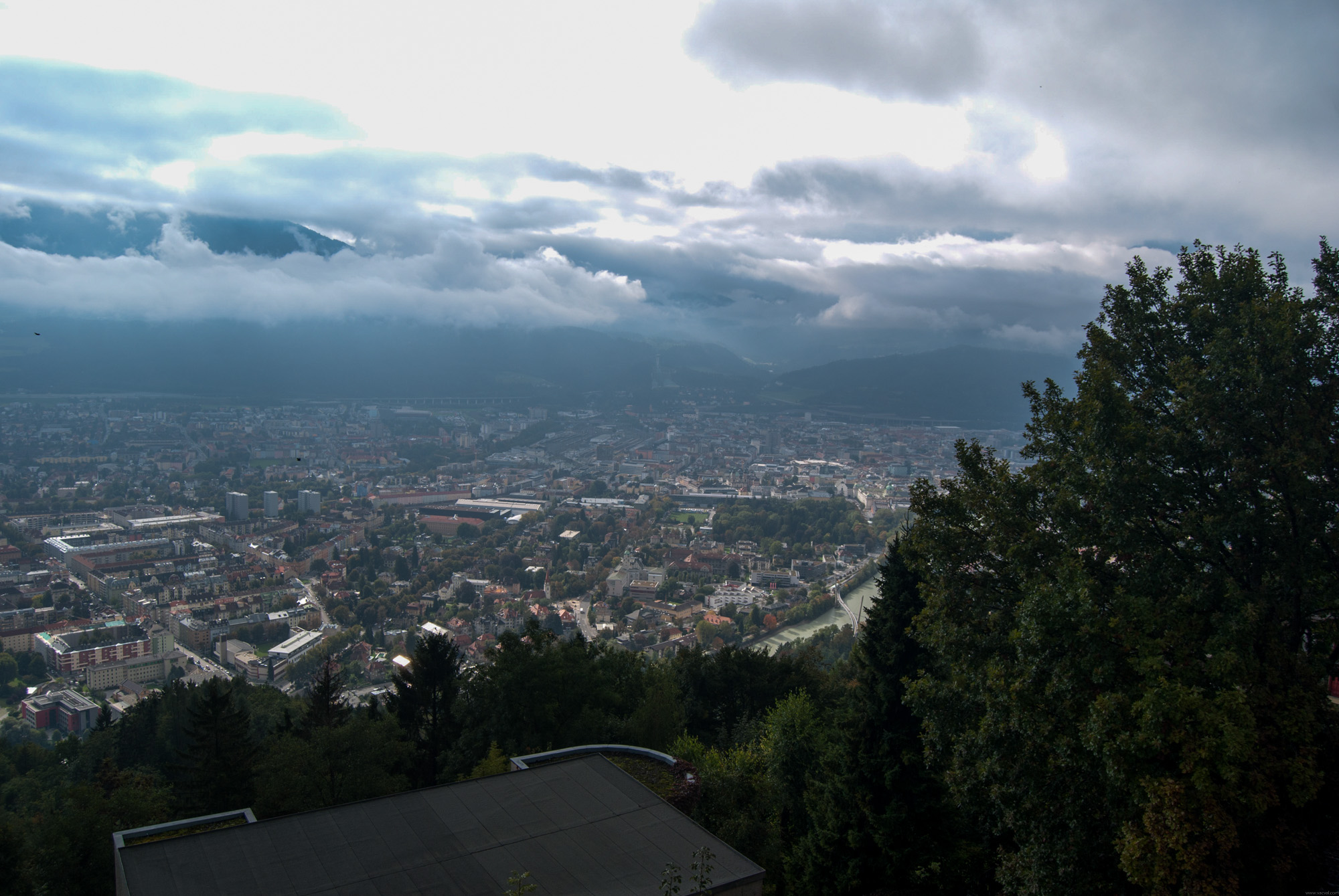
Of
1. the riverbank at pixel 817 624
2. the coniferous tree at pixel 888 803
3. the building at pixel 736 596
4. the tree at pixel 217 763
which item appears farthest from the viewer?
the building at pixel 736 596

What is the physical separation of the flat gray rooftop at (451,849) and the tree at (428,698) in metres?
6.39

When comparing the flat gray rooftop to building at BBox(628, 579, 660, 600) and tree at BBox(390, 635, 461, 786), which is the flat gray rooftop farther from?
building at BBox(628, 579, 660, 600)

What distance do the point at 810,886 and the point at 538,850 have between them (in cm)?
383

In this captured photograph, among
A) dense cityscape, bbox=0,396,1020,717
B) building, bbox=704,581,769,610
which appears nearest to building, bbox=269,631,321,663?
dense cityscape, bbox=0,396,1020,717

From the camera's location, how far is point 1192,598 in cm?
616

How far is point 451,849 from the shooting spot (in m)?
6.23

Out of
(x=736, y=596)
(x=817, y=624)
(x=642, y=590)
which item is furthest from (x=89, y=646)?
(x=817, y=624)

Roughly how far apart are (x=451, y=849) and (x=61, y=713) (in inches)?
795

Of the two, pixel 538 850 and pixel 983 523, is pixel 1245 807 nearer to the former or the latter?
pixel 983 523

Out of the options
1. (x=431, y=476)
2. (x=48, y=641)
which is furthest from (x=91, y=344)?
(x=48, y=641)

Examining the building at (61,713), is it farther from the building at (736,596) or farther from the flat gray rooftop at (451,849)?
the building at (736,596)

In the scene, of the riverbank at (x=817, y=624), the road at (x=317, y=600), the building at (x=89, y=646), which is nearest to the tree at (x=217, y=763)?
the building at (x=89, y=646)

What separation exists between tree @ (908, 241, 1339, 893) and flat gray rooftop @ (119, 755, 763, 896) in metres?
2.70

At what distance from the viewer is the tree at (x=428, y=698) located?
A: 13.3 meters
